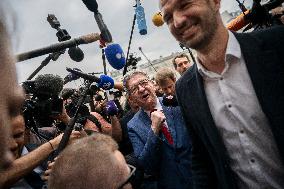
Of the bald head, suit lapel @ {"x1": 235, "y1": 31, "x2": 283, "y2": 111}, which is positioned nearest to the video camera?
suit lapel @ {"x1": 235, "y1": 31, "x2": 283, "y2": 111}

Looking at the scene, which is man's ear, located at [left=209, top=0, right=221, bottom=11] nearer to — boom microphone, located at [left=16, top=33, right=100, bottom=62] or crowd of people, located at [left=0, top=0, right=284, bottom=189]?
crowd of people, located at [left=0, top=0, right=284, bottom=189]

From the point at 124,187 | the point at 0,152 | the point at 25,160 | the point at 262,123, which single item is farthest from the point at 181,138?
the point at 0,152

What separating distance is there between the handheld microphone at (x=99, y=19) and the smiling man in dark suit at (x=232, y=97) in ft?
1.58

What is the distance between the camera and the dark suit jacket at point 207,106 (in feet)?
5.49

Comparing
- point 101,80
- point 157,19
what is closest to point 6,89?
point 101,80

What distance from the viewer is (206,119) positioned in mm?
1948

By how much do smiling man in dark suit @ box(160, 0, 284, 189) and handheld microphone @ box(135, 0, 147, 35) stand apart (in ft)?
6.92

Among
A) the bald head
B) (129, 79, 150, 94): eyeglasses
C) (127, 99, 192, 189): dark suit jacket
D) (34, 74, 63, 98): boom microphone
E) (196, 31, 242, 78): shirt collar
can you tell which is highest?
the bald head

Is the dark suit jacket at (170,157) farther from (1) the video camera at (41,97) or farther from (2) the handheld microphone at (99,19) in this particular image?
(2) the handheld microphone at (99,19)

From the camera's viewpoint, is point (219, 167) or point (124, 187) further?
point (219, 167)

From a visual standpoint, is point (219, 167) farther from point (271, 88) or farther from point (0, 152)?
point (0, 152)

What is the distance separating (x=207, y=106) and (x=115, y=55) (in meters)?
1.32

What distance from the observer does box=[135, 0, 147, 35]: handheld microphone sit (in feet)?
13.9

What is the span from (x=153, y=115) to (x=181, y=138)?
1.20 ft
